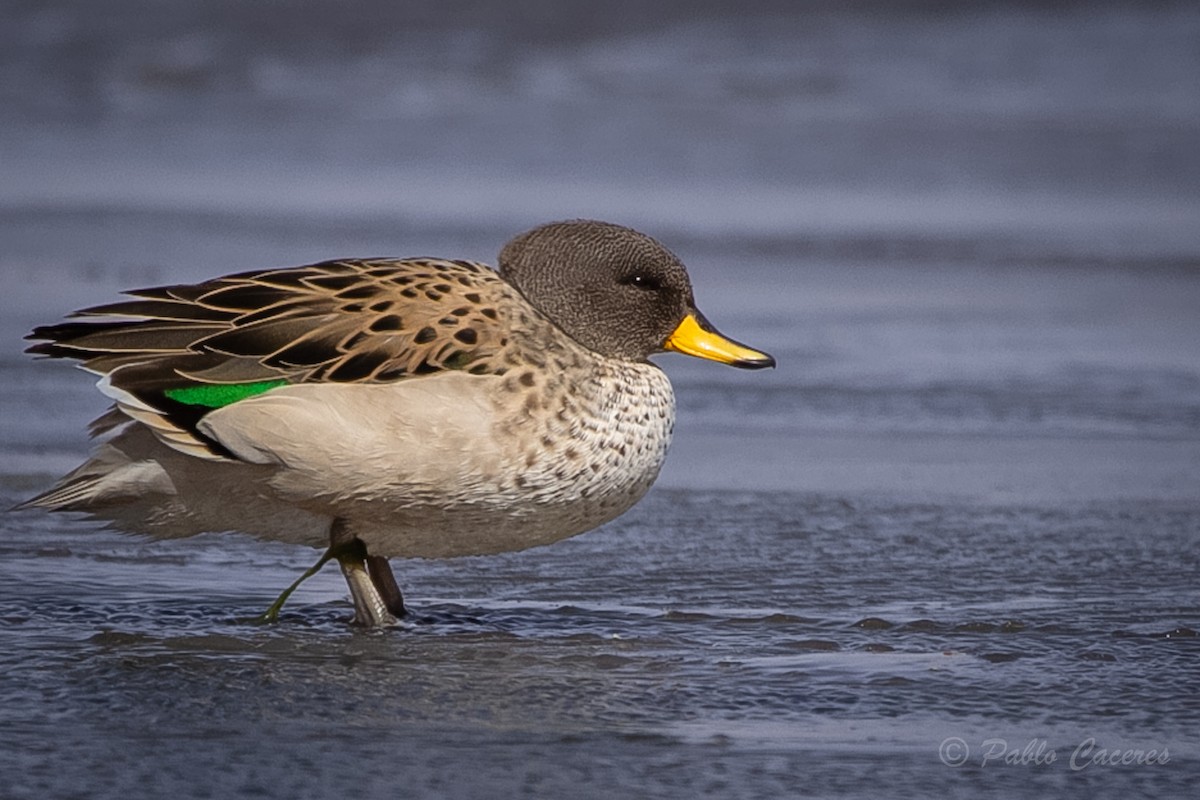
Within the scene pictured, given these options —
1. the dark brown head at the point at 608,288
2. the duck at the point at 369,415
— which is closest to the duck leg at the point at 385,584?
the duck at the point at 369,415

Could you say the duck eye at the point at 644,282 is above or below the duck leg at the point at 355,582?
above

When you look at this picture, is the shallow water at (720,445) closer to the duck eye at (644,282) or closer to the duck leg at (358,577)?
the duck leg at (358,577)

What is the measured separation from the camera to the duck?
4.79 meters

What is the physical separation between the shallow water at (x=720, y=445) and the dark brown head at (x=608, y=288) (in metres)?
0.65

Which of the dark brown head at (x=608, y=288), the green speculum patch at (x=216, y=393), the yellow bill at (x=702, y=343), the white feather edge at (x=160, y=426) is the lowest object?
the white feather edge at (x=160, y=426)

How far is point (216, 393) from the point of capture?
486 centimetres

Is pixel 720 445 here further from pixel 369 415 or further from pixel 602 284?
pixel 369 415

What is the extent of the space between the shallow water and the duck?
Result: 10.5 inches

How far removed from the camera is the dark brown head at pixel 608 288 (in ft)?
17.2

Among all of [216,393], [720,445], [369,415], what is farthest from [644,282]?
[720,445]

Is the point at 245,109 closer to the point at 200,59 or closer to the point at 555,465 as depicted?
the point at 200,59

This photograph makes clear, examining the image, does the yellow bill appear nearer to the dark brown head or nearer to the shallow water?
the dark brown head

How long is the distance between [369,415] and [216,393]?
1.25 feet

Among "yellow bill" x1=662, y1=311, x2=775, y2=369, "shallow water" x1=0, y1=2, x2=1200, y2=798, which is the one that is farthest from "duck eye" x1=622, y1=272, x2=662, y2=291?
"shallow water" x1=0, y1=2, x2=1200, y2=798
